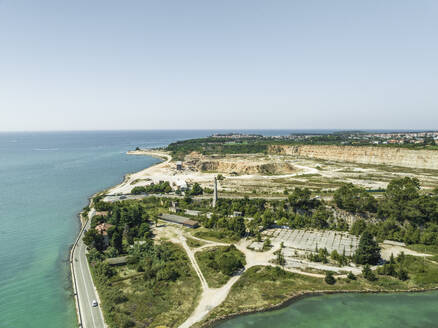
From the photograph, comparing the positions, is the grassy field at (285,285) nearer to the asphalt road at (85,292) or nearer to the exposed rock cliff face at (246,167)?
the asphalt road at (85,292)

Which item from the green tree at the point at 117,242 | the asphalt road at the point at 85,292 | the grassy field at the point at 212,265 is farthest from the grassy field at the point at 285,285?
the green tree at the point at 117,242

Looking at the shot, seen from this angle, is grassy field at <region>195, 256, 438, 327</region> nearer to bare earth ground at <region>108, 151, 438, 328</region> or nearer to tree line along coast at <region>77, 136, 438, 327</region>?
tree line along coast at <region>77, 136, 438, 327</region>

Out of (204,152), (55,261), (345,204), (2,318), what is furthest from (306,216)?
(204,152)

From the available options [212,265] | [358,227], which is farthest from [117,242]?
[358,227]

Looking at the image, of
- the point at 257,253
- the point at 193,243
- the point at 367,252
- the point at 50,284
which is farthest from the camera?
the point at 193,243

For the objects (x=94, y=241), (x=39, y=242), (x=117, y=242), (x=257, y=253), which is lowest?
(x=39, y=242)

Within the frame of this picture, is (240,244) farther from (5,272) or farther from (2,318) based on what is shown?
(5,272)

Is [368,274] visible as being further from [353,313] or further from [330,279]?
[353,313]

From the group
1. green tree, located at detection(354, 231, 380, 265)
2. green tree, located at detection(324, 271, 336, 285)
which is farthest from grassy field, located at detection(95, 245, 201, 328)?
green tree, located at detection(354, 231, 380, 265)
